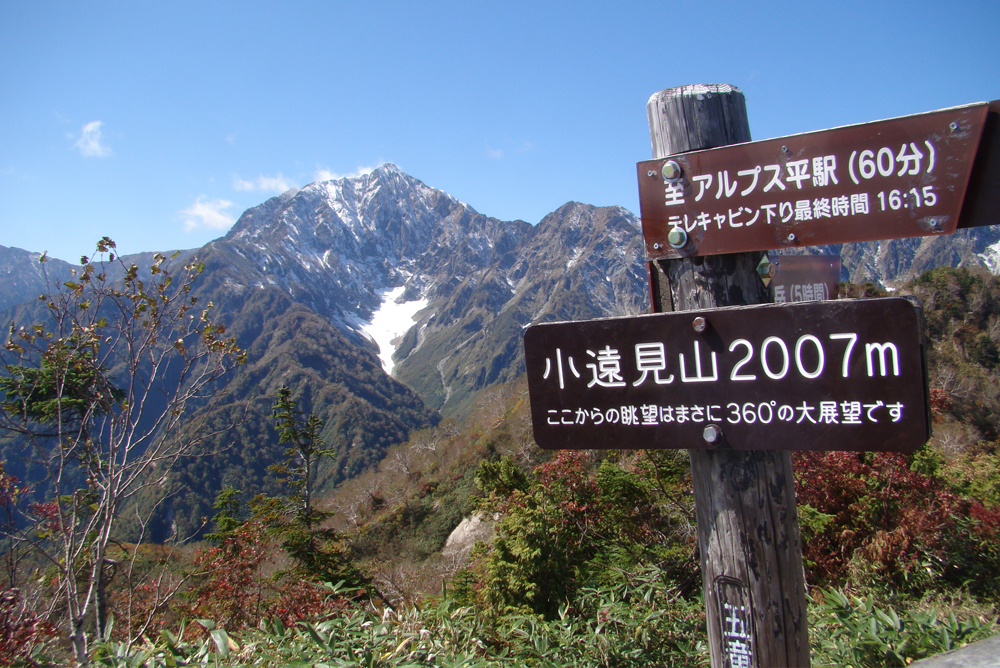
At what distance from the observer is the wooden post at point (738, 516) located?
167 centimetres

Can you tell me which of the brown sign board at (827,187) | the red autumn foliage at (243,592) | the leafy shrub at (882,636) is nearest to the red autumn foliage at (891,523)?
the leafy shrub at (882,636)

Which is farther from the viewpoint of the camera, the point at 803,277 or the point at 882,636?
→ the point at 882,636

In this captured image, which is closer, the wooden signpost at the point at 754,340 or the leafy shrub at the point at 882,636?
the wooden signpost at the point at 754,340

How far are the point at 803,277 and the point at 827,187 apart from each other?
1.27 ft

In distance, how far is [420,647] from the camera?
93.8 inches

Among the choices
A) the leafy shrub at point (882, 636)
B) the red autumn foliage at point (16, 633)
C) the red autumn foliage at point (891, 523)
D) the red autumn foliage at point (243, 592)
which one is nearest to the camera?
the leafy shrub at point (882, 636)

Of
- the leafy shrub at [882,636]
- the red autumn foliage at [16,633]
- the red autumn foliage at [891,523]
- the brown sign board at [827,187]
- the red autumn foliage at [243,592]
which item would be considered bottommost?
the red autumn foliage at [243,592]

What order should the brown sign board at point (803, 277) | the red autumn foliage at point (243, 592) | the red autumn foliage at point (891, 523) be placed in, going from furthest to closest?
the red autumn foliage at point (243, 592) → the red autumn foliage at point (891, 523) → the brown sign board at point (803, 277)

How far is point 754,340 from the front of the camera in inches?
61.6

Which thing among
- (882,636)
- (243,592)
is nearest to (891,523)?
(882,636)

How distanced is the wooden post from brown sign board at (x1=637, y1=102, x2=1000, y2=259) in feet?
0.36

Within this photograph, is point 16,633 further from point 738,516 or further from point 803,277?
point 803,277

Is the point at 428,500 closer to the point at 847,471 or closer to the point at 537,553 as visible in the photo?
the point at 537,553

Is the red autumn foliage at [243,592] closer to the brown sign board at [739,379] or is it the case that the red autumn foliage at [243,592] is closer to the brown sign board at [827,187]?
the brown sign board at [739,379]
